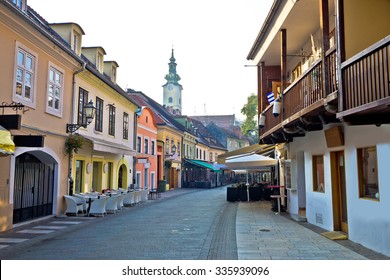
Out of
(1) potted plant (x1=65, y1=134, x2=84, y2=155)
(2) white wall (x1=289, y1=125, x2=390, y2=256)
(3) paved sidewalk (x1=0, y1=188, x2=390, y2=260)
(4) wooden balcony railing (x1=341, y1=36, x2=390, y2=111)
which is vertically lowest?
(3) paved sidewalk (x1=0, y1=188, x2=390, y2=260)

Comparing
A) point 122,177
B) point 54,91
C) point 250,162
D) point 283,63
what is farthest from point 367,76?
point 122,177

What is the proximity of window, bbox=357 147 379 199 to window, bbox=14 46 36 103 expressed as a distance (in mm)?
9210

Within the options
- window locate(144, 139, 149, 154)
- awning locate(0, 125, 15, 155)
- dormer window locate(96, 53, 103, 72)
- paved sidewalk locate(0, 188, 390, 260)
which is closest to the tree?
window locate(144, 139, 149, 154)

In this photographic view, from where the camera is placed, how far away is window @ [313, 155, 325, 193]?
10.5 m

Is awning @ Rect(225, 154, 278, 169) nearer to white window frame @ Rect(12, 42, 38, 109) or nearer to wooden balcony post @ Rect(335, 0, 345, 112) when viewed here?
white window frame @ Rect(12, 42, 38, 109)

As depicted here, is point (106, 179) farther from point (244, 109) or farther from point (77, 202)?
point (244, 109)

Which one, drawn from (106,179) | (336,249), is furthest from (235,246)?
(106,179)

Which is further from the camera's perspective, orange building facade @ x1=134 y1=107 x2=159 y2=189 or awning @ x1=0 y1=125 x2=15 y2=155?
orange building facade @ x1=134 y1=107 x2=159 y2=189

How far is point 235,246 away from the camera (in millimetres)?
7938

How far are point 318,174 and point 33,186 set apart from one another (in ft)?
30.2

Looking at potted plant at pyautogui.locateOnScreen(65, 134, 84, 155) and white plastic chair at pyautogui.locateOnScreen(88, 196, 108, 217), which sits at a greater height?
potted plant at pyautogui.locateOnScreen(65, 134, 84, 155)

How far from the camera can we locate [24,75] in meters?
10.5

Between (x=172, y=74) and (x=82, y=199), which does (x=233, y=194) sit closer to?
(x=82, y=199)

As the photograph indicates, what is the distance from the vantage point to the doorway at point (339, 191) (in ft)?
30.2
